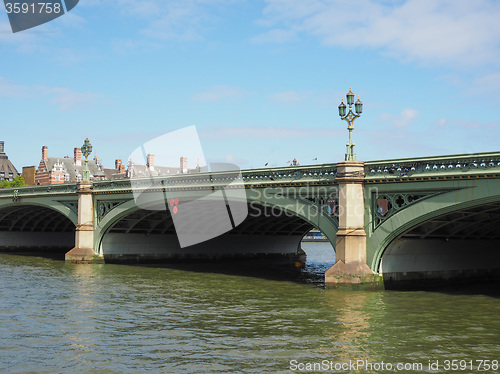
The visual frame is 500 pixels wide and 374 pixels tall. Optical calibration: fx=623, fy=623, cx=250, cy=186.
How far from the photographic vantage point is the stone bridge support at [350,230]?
31.9 meters

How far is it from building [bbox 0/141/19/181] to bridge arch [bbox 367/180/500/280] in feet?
389

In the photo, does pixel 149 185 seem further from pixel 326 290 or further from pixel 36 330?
pixel 36 330

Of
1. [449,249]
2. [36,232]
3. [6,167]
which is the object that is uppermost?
[6,167]

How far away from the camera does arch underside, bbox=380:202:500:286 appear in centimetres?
3294

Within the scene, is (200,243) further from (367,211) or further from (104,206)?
(367,211)

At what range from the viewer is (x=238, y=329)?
22531 millimetres

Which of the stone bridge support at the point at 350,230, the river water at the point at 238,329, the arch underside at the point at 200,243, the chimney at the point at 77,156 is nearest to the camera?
the river water at the point at 238,329

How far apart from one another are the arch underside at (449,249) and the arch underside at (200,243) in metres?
14.9

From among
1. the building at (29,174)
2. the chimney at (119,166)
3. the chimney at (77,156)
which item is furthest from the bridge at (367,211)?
the chimney at (119,166)

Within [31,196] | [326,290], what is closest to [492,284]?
[326,290]

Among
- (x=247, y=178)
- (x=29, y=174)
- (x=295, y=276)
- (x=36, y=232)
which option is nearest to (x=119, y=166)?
(x=29, y=174)

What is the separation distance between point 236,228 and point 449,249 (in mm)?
23866

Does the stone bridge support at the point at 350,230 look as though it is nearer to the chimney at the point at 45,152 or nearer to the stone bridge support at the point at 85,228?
the stone bridge support at the point at 85,228

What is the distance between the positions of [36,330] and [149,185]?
24479 mm
